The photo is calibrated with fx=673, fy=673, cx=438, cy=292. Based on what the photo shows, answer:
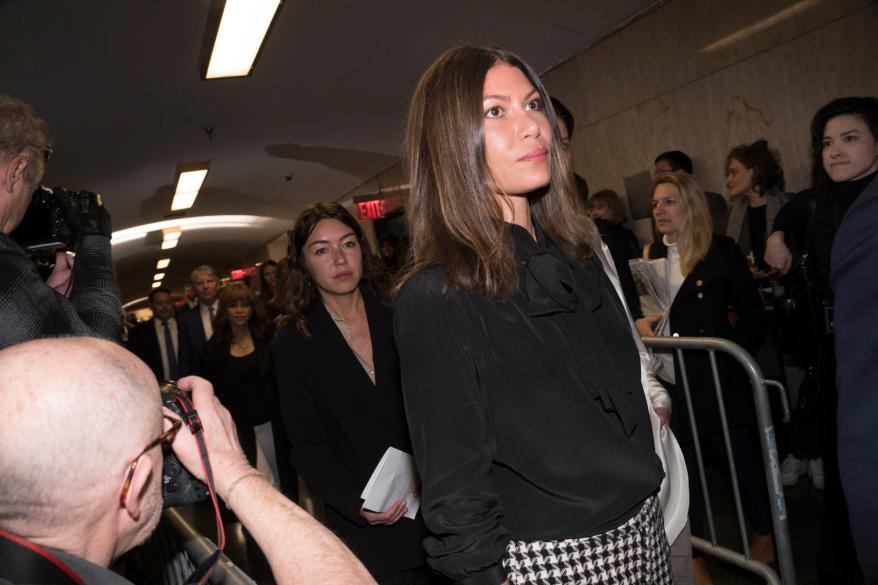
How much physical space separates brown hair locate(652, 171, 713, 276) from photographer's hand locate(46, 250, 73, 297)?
9.22ft

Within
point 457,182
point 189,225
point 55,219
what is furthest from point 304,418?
point 189,225

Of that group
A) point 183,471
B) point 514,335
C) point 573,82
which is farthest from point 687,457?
point 573,82

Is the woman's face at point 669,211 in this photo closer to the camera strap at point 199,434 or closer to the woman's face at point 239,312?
the camera strap at point 199,434

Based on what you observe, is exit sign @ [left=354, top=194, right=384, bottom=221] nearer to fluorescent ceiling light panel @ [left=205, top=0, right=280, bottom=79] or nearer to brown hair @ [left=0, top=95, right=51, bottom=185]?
fluorescent ceiling light panel @ [left=205, top=0, right=280, bottom=79]

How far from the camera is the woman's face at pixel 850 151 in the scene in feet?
10.1

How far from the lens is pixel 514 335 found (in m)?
1.39

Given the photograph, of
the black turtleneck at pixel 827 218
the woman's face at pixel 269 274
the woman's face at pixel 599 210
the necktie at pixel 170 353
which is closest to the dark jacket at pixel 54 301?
the black turtleneck at pixel 827 218


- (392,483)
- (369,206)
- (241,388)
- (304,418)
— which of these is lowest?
(392,483)

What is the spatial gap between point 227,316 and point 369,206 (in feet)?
29.8

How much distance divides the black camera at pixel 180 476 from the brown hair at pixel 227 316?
454 centimetres

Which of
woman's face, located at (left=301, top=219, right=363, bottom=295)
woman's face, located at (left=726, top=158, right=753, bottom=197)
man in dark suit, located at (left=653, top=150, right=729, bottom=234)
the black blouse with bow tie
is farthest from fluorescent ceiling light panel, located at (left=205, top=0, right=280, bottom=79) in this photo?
the black blouse with bow tie

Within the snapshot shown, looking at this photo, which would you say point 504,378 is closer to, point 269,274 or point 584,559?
point 584,559

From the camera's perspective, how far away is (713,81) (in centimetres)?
615

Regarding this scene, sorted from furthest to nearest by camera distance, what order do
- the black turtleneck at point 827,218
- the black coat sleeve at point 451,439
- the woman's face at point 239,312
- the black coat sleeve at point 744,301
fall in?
the woman's face at point 239,312 < the black coat sleeve at point 744,301 < the black turtleneck at point 827,218 < the black coat sleeve at point 451,439
